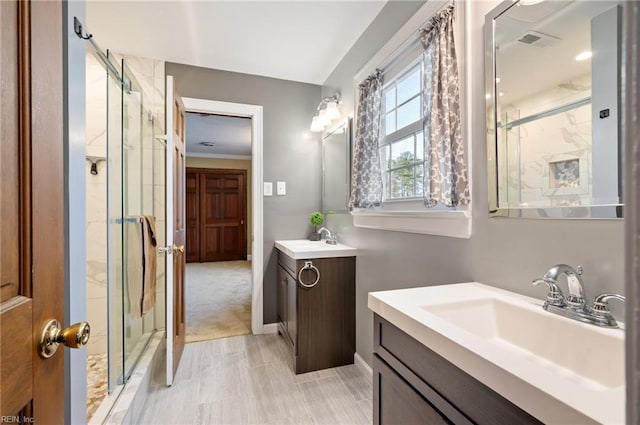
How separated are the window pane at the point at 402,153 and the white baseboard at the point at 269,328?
1842 mm

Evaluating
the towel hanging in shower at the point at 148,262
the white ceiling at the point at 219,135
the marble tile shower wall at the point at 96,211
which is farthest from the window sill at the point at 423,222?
the white ceiling at the point at 219,135

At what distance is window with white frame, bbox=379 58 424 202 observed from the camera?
5.18 feet

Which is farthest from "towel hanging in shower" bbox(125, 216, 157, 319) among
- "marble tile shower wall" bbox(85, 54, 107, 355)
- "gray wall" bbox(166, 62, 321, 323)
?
"gray wall" bbox(166, 62, 321, 323)

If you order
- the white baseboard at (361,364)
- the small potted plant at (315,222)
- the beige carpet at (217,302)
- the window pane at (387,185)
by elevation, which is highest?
the window pane at (387,185)

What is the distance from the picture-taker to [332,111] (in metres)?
2.38

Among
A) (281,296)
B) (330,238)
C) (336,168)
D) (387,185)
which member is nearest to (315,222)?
(330,238)

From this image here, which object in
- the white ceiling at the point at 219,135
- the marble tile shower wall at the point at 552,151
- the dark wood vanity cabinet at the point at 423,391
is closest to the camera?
the dark wood vanity cabinet at the point at 423,391

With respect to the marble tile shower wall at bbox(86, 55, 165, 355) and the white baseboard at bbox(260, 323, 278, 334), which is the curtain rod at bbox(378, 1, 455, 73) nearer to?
the marble tile shower wall at bbox(86, 55, 165, 355)

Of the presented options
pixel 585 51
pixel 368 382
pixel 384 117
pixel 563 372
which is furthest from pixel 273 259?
pixel 585 51

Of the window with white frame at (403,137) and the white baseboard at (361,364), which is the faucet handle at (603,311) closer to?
the window with white frame at (403,137)

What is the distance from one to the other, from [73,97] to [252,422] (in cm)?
166

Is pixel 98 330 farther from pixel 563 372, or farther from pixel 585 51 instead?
pixel 585 51

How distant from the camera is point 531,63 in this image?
0.97 meters

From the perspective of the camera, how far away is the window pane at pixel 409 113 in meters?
1.59
